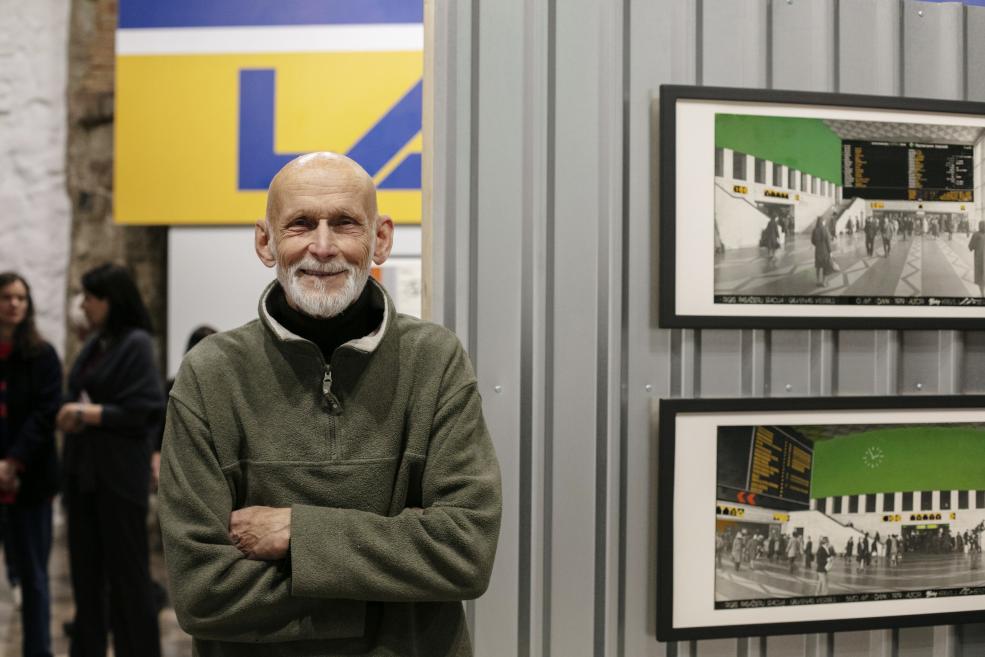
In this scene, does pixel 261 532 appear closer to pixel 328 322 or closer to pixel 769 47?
pixel 328 322

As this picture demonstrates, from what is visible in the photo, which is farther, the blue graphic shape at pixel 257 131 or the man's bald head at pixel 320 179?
the blue graphic shape at pixel 257 131

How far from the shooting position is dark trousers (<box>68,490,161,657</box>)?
3.09 metres

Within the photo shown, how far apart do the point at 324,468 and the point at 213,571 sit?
8.4 inches

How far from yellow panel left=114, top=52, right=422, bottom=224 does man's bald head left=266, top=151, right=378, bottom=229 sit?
244 centimetres

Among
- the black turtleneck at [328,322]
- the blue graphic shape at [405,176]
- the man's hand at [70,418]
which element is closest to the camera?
the black turtleneck at [328,322]

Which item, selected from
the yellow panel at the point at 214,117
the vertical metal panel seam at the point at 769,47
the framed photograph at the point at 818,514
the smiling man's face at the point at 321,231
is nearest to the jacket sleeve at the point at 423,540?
the smiling man's face at the point at 321,231

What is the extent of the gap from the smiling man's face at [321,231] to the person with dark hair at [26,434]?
2.25 meters

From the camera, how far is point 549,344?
1.86m

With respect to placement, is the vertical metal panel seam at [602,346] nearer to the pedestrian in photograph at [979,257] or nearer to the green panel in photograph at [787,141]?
the green panel in photograph at [787,141]

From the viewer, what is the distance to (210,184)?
3824mm

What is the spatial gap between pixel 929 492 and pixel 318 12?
9.95ft

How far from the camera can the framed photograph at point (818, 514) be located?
6.20ft

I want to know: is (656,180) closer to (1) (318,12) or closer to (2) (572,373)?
(2) (572,373)

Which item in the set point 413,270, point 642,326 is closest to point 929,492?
point 642,326
